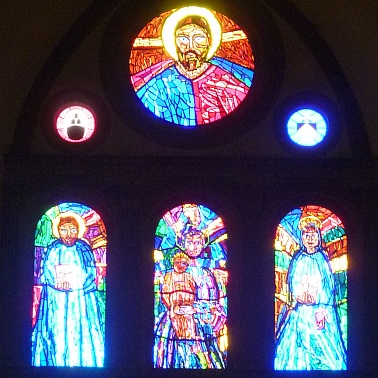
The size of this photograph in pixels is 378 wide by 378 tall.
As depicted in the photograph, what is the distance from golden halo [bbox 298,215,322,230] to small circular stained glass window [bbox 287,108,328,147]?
3.01 ft

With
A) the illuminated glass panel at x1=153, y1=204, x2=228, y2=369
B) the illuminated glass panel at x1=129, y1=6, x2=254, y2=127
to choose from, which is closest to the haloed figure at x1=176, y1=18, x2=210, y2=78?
the illuminated glass panel at x1=129, y1=6, x2=254, y2=127

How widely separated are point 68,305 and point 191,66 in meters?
3.32

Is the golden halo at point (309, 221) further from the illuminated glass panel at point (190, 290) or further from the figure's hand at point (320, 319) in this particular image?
the figure's hand at point (320, 319)

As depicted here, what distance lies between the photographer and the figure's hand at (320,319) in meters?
14.0

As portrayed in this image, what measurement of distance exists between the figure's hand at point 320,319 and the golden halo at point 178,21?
345cm

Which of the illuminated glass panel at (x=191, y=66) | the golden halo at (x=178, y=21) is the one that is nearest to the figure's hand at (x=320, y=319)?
the illuminated glass panel at (x=191, y=66)

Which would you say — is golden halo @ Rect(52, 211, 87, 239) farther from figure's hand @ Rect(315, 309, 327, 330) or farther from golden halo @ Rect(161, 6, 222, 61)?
figure's hand @ Rect(315, 309, 327, 330)

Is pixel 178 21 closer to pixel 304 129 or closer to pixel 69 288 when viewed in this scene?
pixel 304 129

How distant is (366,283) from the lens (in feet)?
45.7

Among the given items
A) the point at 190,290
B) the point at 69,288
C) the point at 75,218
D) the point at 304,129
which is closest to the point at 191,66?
the point at 304,129

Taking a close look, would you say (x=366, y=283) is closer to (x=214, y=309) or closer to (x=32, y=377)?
(x=214, y=309)

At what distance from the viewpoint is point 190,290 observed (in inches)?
555

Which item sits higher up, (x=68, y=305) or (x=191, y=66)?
(x=191, y=66)

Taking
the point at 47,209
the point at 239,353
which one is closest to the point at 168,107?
the point at 47,209
